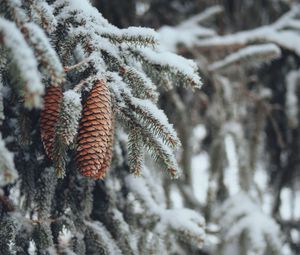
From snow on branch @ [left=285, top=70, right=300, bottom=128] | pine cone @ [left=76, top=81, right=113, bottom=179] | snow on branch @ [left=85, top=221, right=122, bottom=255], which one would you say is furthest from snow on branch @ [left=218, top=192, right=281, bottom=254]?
pine cone @ [left=76, top=81, right=113, bottom=179]

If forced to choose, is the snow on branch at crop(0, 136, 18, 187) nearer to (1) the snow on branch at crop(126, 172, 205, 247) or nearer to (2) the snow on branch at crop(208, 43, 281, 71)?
(1) the snow on branch at crop(126, 172, 205, 247)

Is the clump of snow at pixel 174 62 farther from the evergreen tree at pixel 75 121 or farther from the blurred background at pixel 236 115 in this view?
the blurred background at pixel 236 115

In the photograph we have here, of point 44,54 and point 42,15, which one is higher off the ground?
point 42,15

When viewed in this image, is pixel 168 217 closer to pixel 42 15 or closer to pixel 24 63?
pixel 42 15

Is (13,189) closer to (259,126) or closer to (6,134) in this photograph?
(6,134)

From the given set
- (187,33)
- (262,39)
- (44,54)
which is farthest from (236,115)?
(44,54)

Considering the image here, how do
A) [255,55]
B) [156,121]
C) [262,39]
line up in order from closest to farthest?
[156,121], [255,55], [262,39]

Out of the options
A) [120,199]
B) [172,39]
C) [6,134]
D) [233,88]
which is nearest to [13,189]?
[6,134]
